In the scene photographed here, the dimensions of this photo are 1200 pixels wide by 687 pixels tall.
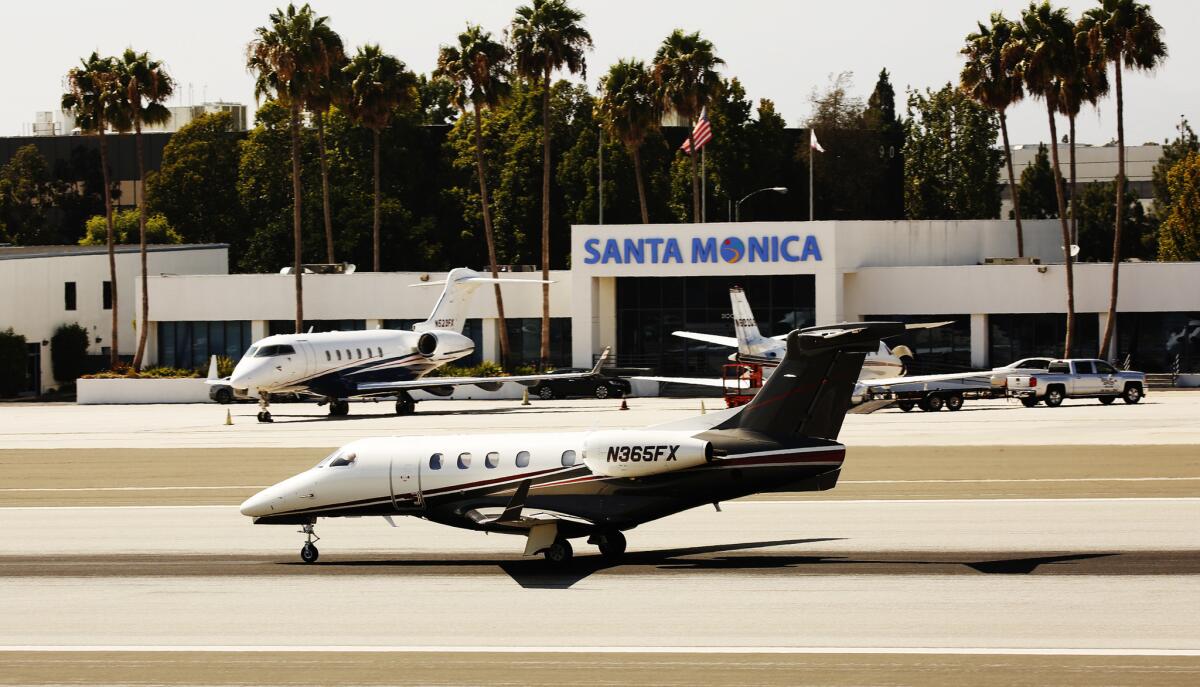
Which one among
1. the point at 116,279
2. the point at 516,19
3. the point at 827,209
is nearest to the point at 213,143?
the point at 116,279

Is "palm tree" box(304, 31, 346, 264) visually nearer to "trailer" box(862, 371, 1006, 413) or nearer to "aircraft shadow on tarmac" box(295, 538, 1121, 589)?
"trailer" box(862, 371, 1006, 413)

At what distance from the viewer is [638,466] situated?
901 inches

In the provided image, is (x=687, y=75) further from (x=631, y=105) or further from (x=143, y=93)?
(x=143, y=93)

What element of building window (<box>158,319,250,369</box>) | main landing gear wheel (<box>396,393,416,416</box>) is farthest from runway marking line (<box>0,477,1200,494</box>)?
building window (<box>158,319,250,369</box>)

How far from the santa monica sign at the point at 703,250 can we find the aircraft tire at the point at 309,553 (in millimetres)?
52289

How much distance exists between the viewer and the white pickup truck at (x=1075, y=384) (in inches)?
2345

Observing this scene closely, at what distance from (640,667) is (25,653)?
7820mm

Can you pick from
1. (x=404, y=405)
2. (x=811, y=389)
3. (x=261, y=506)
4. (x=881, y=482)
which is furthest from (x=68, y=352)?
(x=811, y=389)

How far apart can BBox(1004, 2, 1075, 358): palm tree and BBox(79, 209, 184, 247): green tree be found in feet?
214

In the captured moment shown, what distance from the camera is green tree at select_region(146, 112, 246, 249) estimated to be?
11431cm

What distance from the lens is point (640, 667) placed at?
17078 millimetres

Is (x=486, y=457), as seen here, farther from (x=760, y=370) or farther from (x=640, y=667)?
(x=760, y=370)

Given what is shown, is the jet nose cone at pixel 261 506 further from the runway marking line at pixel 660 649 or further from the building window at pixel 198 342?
the building window at pixel 198 342

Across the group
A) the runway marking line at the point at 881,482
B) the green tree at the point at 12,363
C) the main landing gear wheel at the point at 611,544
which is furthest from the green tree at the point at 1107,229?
the main landing gear wheel at the point at 611,544
